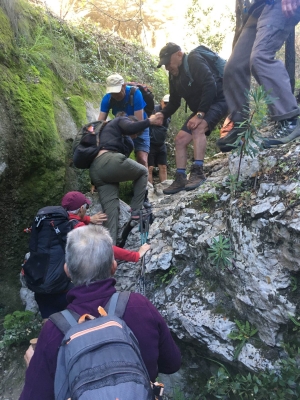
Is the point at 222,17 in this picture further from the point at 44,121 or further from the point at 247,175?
the point at 247,175

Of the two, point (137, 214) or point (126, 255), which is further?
point (137, 214)

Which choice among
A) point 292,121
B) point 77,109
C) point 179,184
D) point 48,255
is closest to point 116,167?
point 179,184

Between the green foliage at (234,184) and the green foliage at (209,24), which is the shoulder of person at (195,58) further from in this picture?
the green foliage at (209,24)

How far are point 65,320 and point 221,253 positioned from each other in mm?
1758

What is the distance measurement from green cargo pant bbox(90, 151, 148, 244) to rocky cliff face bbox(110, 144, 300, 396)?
788 mm

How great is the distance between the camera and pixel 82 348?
1.47 metres

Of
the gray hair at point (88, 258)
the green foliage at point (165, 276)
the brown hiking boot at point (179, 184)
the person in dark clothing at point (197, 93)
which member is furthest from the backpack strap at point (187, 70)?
the gray hair at point (88, 258)

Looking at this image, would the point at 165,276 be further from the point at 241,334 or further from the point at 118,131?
the point at 118,131

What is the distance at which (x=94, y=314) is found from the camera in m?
1.70

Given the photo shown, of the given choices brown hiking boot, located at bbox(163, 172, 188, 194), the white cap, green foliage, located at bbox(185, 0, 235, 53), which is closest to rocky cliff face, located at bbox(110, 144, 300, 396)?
brown hiking boot, located at bbox(163, 172, 188, 194)

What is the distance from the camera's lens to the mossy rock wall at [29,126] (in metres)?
4.79

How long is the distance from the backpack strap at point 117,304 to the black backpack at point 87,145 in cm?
284

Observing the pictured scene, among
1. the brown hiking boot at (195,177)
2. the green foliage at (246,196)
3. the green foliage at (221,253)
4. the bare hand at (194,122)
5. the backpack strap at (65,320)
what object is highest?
the bare hand at (194,122)

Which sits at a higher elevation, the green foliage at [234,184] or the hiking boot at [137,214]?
the green foliage at [234,184]
